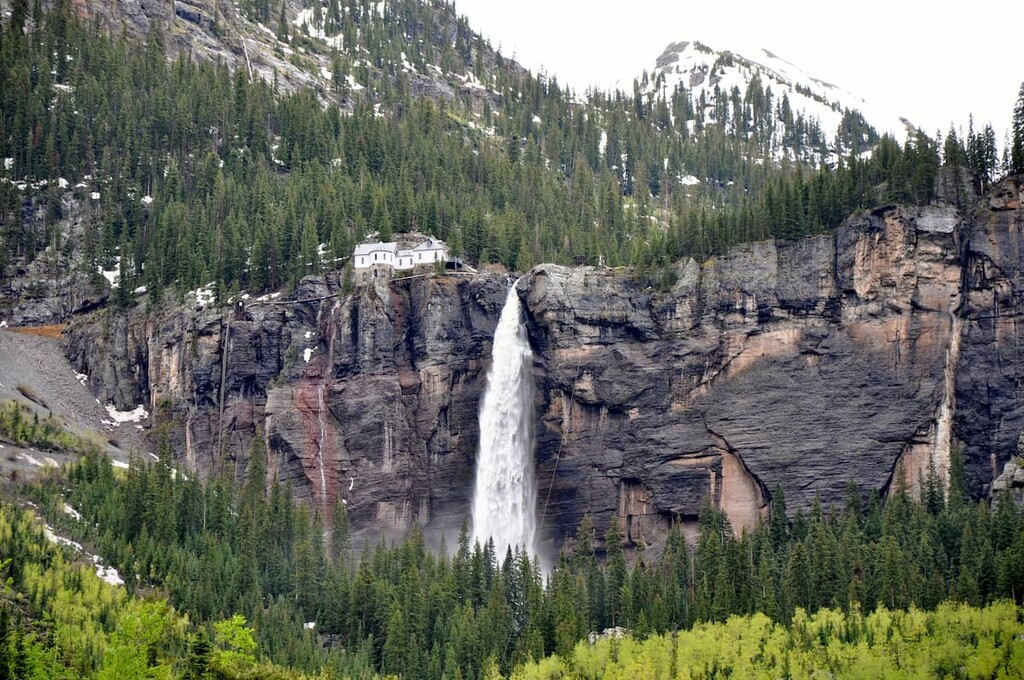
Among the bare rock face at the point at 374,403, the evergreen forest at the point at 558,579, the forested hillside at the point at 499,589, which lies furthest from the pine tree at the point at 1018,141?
the bare rock face at the point at 374,403

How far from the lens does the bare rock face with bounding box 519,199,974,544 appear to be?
545 feet

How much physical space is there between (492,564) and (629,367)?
25166mm

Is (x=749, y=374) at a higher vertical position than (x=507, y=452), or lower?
higher

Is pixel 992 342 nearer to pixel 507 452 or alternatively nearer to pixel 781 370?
pixel 781 370

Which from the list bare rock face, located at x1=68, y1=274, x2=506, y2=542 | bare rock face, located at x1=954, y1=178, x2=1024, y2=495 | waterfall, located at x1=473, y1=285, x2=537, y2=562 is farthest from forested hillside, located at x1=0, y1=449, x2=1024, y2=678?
bare rock face, located at x1=954, y1=178, x2=1024, y2=495

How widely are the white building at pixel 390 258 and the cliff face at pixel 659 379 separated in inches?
119

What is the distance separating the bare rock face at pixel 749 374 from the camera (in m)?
166

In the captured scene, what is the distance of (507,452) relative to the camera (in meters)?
181

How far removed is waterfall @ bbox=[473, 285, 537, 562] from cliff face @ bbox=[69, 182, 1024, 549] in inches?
61.5

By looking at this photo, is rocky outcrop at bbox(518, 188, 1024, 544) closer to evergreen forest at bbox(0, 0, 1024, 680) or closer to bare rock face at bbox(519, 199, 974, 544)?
bare rock face at bbox(519, 199, 974, 544)

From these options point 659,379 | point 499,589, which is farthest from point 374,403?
point 499,589

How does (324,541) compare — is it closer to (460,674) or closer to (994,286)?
(460,674)

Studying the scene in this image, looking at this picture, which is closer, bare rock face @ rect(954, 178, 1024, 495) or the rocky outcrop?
bare rock face @ rect(954, 178, 1024, 495)

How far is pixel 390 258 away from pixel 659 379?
1385 inches
